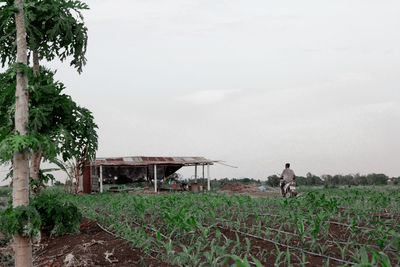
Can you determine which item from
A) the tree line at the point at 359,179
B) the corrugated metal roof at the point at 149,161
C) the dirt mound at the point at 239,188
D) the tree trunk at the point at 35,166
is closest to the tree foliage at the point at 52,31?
the tree trunk at the point at 35,166

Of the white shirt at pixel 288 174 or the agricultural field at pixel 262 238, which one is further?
the white shirt at pixel 288 174

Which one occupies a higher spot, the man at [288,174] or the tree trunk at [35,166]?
the tree trunk at [35,166]

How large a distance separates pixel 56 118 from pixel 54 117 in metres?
0.04

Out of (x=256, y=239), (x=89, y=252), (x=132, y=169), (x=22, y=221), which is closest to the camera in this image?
(x=22, y=221)

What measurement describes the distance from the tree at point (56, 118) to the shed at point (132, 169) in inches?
703

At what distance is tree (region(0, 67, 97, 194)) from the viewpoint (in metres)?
6.99

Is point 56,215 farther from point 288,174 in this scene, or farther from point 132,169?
point 132,169

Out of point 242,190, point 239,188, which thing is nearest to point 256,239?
point 242,190

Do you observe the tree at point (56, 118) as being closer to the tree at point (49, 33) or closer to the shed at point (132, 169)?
the tree at point (49, 33)

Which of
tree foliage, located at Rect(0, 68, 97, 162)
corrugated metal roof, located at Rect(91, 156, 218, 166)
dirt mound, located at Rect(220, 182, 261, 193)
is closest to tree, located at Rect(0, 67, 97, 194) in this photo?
tree foliage, located at Rect(0, 68, 97, 162)

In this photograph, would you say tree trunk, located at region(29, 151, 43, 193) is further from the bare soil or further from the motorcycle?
the motorcycle

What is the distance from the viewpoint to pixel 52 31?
855cm

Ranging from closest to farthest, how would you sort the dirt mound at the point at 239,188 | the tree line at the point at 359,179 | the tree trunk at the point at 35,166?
1. the tree trunk at the point at 35,166
2. the dirt mound at the point at 239,188
3. the tree line at the point at 359,179

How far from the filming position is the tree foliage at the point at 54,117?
696 centimetres
